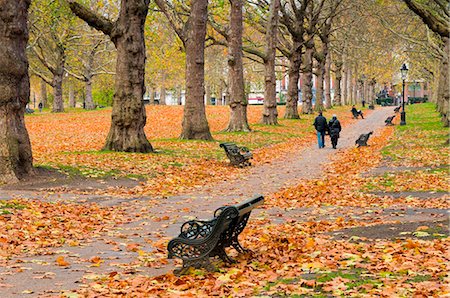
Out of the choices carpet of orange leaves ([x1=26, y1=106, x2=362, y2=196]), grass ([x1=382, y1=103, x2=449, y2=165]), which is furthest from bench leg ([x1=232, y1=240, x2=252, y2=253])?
grass ([x1=382, y1=103, x2=449, y2=165])

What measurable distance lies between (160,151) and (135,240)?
14.4m

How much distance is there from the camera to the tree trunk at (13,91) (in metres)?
17.6

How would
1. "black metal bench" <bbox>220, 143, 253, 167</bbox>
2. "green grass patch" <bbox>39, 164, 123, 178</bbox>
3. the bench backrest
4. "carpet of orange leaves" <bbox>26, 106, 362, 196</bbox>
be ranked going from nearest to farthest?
the bench backrest → "green grass patch" <bbox>39, 164, 123, 178</bbox> → "carpet of orange leaves" <bbox>26, 106, 362, 196</bbox> → "black metal bench" <bbox>220, 143, 253, 167</bbox>

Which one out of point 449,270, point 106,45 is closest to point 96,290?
point 449,270

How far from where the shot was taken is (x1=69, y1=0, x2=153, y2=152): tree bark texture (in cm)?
2455

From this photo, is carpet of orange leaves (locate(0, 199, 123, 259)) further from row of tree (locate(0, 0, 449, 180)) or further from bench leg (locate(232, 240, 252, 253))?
row of tree (locate(0, 0, 449, 180))

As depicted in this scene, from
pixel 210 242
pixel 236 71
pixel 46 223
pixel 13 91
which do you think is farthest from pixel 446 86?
pixel 210 242

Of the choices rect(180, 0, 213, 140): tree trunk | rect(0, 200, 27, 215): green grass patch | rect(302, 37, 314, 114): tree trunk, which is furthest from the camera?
rect(302, 37, 314, 114): tree trunk

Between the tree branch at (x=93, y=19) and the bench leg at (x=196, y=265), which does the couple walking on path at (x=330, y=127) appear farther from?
the bench leg at (x=196, y=265)

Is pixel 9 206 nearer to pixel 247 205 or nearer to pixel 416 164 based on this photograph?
pixel 247 205

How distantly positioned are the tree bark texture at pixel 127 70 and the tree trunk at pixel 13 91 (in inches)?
257

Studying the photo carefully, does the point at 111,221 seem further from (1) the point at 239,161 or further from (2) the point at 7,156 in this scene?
(1) the point at 239,161

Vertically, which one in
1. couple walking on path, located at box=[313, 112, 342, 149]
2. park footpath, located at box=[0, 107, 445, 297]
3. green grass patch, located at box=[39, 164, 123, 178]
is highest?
couple walking on path, located at box=[313, 112, 342, 149]

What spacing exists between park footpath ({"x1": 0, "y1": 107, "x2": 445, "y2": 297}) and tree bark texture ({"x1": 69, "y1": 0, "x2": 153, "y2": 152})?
15.9ft
